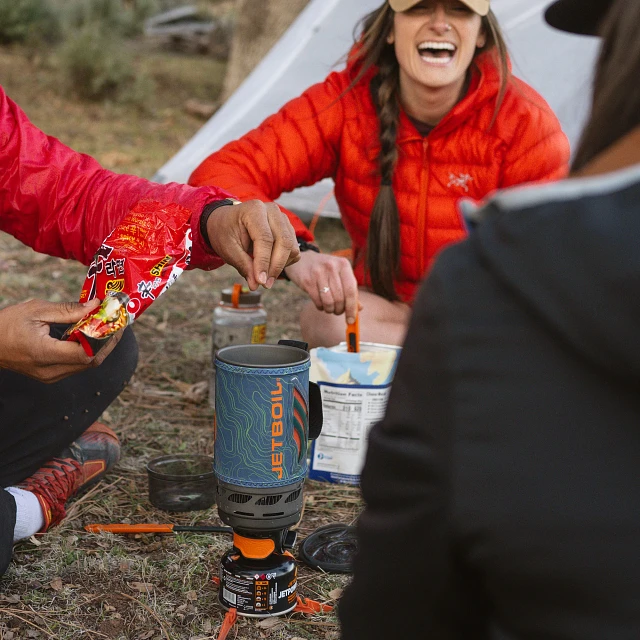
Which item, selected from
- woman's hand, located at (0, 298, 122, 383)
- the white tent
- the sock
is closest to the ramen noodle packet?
woman's hand, located at (0, 298, 122, 383)

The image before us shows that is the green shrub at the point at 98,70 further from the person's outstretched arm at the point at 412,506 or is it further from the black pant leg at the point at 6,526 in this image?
the person's outstretched arm at the point at 412,506

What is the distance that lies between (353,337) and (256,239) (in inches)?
24.4

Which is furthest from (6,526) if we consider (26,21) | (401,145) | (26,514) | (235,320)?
(26,21)

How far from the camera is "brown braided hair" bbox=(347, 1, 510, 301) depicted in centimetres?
250

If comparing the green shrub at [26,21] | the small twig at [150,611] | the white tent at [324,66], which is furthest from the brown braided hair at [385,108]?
the green shrub at [26,21]

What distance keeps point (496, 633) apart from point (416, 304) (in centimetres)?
27

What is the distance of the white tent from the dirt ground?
2.16 feet

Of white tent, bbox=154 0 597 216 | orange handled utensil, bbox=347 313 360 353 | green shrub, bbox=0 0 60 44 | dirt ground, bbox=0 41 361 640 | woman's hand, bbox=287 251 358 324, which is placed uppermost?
green shrub, bbox=0 0 60 44

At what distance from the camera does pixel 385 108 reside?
99.4 inches

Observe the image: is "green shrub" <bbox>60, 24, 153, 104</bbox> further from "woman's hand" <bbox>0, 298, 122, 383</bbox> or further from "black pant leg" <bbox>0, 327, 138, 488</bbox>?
"woman's hand" <bbox>0, 298, 122, 383</bbox>

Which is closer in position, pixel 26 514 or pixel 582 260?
pixel 582 260

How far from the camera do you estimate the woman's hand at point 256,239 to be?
1.63m

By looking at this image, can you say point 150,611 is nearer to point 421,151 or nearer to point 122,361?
point 122,361

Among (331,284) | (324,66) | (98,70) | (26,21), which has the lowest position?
(331,284)
